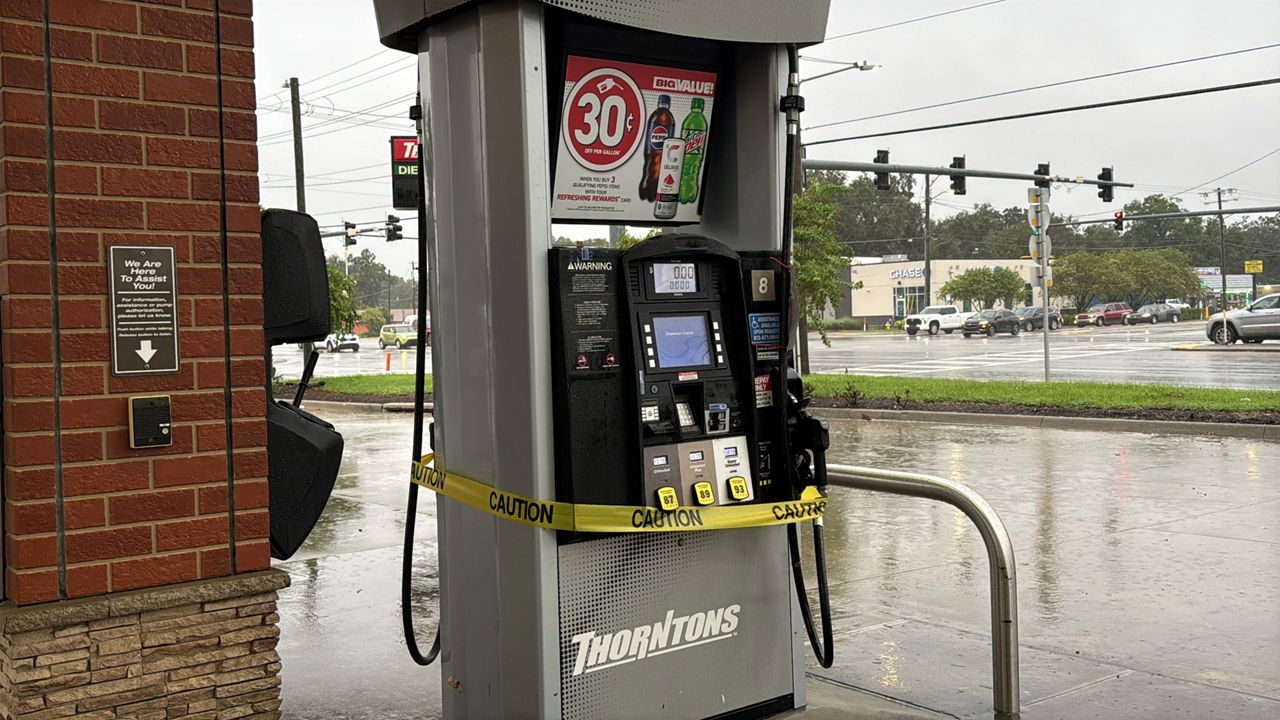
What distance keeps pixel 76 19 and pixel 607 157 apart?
6.37ft

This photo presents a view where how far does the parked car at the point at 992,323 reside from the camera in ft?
179

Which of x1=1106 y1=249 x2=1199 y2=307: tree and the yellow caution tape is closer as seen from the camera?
the yellow caution tape

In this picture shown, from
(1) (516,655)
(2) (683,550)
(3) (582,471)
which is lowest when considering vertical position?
(1) (516,655)

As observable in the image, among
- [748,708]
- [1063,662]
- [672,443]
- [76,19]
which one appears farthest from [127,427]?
[1063,662]

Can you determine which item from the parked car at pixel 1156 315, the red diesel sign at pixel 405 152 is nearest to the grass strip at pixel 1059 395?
the red diesel sign at pixel 405 152

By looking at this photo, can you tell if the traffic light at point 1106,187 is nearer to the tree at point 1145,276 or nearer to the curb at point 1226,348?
the curb at point 1226,348

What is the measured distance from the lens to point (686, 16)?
173 inches

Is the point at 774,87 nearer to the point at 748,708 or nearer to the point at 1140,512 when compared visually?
the point at 748,708

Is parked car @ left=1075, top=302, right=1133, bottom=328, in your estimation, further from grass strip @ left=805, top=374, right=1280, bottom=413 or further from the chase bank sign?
grass strip @ left=805, top=374, right=1280, bottom=413

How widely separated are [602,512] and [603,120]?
1540mm

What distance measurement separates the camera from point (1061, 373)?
26.1 metres

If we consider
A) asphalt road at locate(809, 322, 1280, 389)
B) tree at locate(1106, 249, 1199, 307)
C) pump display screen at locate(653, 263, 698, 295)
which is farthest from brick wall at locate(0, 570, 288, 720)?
tree at locate(1106, 249, 1199, 307)

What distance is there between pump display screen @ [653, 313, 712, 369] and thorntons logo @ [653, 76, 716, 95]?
970 millimetres

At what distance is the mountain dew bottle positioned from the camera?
4.92 metres
